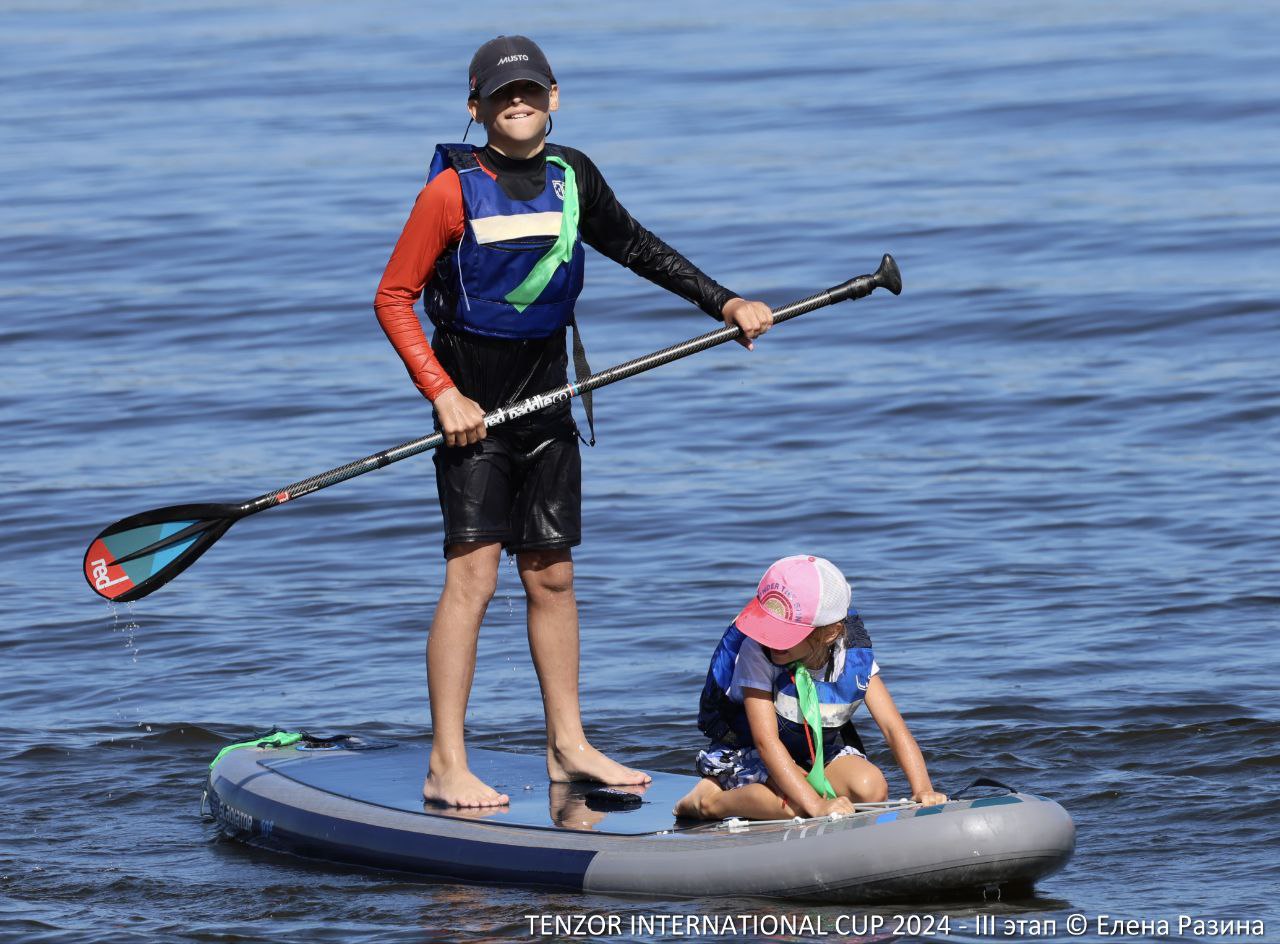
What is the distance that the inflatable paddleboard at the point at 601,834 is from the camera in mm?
5316

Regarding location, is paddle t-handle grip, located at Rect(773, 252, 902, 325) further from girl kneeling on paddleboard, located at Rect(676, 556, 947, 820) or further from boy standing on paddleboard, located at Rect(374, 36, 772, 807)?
girl kneeling on paddleboard, located at Rect(676, 556, 947, 820)

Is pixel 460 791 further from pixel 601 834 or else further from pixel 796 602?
pixel 796 602

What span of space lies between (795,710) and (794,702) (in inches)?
0.8

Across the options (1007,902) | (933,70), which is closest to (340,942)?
(1007,902)

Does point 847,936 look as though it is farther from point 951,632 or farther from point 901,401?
point 901,401

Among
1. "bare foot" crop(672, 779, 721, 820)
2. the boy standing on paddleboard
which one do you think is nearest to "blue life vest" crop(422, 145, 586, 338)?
the boy standing on paddleboard

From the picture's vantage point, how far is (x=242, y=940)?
5.58 meters

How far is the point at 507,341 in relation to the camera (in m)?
5.99

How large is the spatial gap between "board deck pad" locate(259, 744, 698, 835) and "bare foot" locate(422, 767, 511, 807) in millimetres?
29

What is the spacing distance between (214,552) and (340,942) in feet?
14.5

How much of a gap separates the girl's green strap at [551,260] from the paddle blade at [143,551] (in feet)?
3.98

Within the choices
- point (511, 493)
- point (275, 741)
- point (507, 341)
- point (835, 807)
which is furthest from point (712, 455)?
point (835, 807)

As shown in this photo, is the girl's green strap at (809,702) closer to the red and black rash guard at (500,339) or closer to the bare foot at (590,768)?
the bare foot at (590,768)

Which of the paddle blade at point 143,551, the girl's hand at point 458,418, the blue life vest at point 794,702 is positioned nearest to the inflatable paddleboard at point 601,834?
the blue life vest at point 794,702
